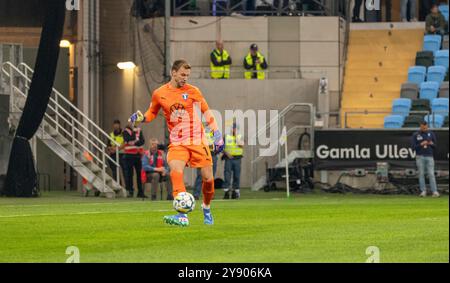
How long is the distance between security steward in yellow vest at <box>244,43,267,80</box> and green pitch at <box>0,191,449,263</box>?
12.7 metres

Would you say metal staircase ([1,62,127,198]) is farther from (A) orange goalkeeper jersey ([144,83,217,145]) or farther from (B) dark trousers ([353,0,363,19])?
(A) orange goalkeeper jersey ([144,83,217,145])

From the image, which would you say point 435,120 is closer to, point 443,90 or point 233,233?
point 443,90

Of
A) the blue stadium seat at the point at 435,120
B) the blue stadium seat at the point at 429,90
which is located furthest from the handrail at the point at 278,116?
the blue stadium seat at the point at 429,90

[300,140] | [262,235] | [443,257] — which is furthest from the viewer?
[300,140]

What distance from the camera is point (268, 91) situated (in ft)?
134

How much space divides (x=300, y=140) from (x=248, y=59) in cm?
336

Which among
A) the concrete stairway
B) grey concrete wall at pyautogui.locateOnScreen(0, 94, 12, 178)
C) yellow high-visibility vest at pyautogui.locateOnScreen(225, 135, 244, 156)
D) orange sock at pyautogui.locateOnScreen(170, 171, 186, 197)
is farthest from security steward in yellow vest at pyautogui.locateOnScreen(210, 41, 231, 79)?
orange sock at pyautogui.locateOnScreen(170, 171, 186, 197)

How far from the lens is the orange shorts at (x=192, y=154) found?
19.8 m

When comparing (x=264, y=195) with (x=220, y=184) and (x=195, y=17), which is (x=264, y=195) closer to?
(x=220, y=184)

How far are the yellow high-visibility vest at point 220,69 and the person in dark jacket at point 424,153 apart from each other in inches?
296

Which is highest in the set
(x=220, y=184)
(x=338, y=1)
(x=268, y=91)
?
(x=338, y=1)

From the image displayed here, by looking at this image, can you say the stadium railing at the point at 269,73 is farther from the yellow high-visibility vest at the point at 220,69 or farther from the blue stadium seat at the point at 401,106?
the blue stadium seat at the point at 401,106

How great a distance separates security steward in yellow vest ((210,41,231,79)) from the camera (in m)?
40.5
